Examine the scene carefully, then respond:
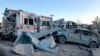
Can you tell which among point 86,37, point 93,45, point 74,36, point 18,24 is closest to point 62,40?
point 74,36

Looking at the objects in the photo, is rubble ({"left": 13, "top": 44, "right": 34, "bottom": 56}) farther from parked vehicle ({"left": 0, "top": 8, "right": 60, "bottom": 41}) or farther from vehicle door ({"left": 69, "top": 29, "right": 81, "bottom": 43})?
vehicle door ({"left": 69, "top": 29, "right": 81, "bottom": 43})

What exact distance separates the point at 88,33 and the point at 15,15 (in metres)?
7.46

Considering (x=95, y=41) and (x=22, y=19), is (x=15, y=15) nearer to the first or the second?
(x=22, y=19)

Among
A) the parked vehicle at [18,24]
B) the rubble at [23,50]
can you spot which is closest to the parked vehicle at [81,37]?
the parked vehicle at [18,24]

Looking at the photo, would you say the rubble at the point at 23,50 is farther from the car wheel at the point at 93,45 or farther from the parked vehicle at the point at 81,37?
the car wheel at the point at 93,45

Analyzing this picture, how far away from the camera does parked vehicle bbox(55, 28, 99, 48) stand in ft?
58.3

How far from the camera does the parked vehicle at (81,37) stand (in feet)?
58.3

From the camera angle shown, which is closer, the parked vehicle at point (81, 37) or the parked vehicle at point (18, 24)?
the parked vehicle at point (18, 24)

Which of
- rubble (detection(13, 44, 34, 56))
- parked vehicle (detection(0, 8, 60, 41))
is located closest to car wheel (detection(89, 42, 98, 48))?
parked vehicle (detection(0, 8, 60, 41))

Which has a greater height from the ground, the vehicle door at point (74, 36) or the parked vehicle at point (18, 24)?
the parked vehicle at point (18, 24)

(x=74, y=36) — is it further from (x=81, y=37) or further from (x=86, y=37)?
(x=86, y=37)

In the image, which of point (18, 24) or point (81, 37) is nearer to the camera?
point (18, 24)

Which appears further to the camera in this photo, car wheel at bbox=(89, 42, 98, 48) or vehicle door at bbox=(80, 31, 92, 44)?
vehicle door at bbox=(80, 31, 92, 44)

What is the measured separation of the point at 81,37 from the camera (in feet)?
58.7
